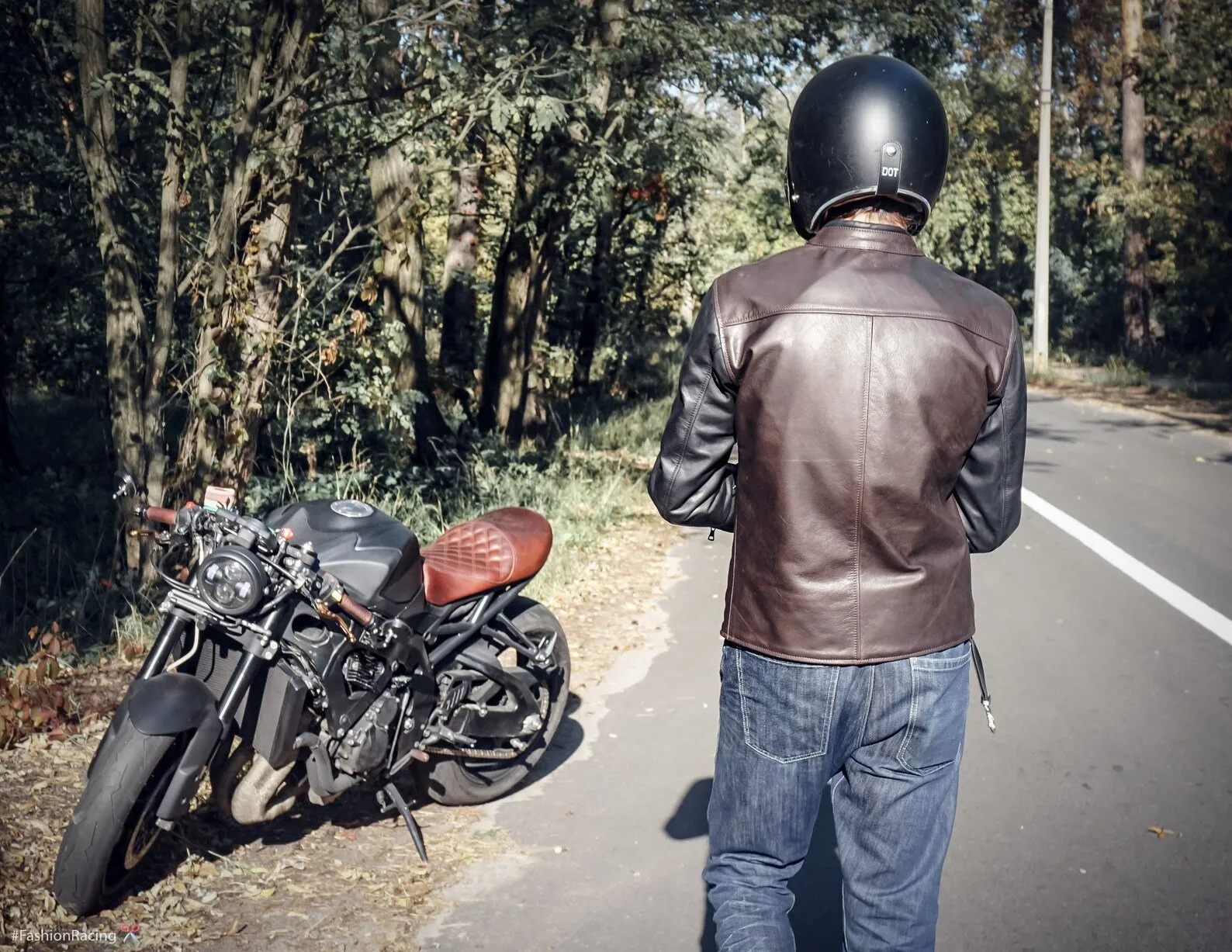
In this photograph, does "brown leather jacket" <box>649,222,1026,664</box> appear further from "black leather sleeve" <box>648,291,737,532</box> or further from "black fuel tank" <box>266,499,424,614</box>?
"black fuel tank" <box>266,499,424,614</box>

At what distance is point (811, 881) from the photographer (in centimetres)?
404

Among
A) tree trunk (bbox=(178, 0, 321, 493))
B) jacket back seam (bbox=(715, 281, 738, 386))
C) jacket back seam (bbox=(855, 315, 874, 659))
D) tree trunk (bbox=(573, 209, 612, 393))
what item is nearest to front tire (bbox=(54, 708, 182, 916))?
jacket back seam (bbox=(715, 281, 738, 386))

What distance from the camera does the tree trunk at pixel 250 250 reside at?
7.06m

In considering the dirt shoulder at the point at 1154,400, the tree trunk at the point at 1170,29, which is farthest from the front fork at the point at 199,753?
the tree trunk at the point at 1170,29

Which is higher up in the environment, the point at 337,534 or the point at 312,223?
the point at 312,223

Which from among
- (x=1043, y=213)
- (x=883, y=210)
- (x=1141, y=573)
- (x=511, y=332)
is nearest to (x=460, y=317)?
(x=511, y=332)

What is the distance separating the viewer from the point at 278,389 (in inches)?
301

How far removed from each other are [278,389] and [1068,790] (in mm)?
5139

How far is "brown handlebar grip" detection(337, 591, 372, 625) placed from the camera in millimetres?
3762

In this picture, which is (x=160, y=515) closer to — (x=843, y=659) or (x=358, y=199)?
(x=843, y=659)

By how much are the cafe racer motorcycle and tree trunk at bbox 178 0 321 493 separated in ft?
10.0

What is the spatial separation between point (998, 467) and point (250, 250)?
5613mm

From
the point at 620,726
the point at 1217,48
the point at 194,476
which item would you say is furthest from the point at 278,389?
the point at 1217,48

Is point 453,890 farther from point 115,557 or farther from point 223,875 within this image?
point 115,557
